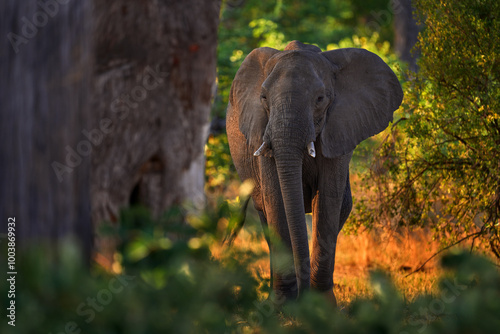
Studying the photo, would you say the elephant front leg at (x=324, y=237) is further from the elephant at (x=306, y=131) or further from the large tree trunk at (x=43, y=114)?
the large tree trunk at (x=43, y=114)

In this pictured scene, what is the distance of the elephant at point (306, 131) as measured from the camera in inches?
215

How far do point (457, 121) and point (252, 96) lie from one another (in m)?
2.36

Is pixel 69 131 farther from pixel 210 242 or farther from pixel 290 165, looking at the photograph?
pixel 290 165

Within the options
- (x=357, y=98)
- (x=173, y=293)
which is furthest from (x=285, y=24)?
(x=173, y=293)

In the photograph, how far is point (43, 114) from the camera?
216 cm

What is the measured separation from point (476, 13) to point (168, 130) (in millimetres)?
4476

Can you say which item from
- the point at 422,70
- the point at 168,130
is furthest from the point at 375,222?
the point at 168,130

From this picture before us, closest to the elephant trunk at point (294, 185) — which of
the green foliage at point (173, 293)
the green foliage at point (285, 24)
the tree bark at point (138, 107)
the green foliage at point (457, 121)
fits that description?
the tree bark at point (138, 107)

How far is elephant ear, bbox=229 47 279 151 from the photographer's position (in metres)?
5.84

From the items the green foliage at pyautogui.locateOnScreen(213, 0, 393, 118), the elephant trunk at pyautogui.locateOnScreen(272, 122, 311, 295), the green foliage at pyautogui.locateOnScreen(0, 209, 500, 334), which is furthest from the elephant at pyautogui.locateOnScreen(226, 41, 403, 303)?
the green foliage at pyautogui.locateOnScreen(213, 0, 393, 118)

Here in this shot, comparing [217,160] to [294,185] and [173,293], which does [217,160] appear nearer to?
[294,185]

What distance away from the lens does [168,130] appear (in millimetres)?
3580

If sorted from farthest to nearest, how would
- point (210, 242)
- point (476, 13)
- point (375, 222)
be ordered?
point (375, 222) → point (476, 13) → point (210, 242)

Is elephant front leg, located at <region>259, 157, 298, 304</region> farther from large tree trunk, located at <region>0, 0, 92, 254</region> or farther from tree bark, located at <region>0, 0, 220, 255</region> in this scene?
large tree trunk, located at <region>0, 0, 92, 254</region>
